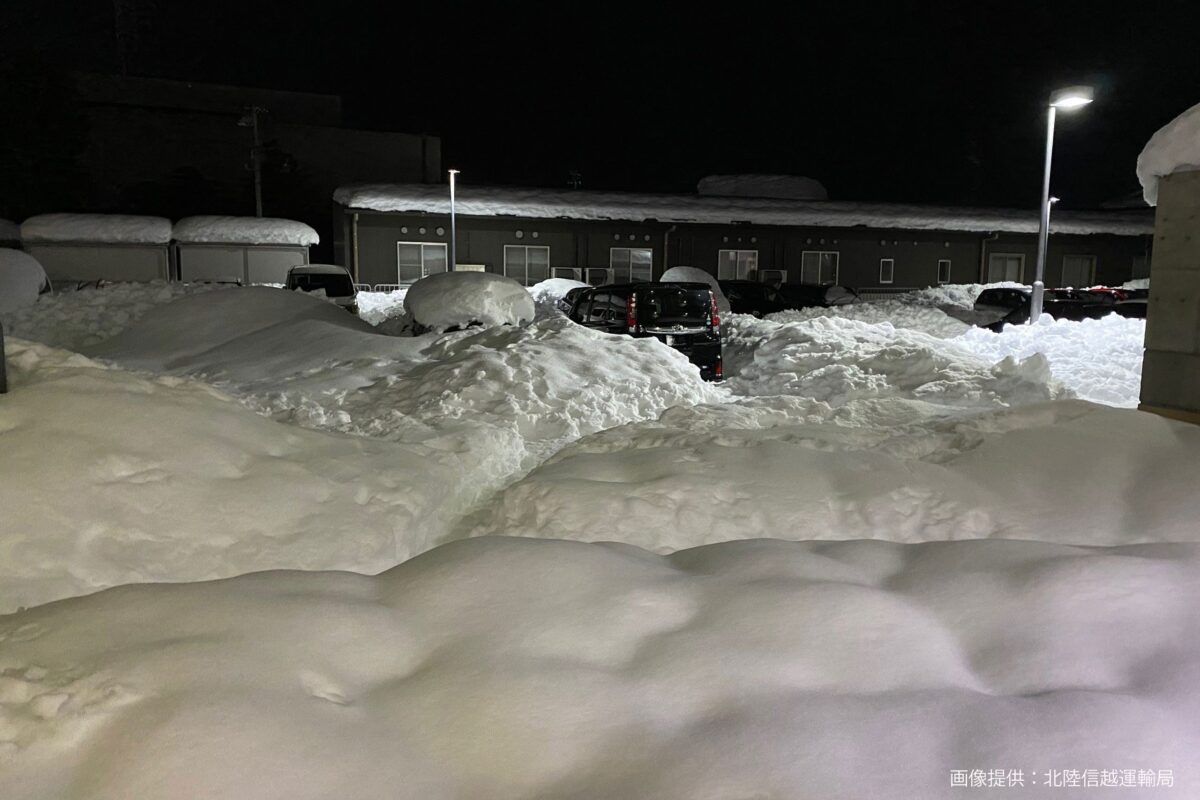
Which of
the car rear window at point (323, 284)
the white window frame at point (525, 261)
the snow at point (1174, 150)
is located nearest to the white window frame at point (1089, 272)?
the white window frame at point (525, 261)

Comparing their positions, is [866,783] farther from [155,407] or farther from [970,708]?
[155,407]

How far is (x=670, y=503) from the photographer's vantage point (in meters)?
5.87

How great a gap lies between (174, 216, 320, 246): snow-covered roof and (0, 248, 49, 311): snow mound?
6.44 metres

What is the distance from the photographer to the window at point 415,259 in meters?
28.6

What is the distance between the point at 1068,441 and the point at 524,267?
81.4ft

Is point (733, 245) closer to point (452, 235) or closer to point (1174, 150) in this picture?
point (452, 235)

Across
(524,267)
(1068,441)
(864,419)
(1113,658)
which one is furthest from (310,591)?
(524,267)

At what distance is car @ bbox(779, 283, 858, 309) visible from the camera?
91.8ft

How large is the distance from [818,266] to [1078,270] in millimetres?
12613

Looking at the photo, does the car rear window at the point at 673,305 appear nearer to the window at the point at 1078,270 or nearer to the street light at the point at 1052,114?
the street light at the point at 1052,114

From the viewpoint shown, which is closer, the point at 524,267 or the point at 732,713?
the point at 732,713

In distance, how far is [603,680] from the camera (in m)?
3.24

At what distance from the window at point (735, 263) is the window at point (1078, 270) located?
1465 centimetres

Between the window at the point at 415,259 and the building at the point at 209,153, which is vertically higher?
the building at the point at 209,153
